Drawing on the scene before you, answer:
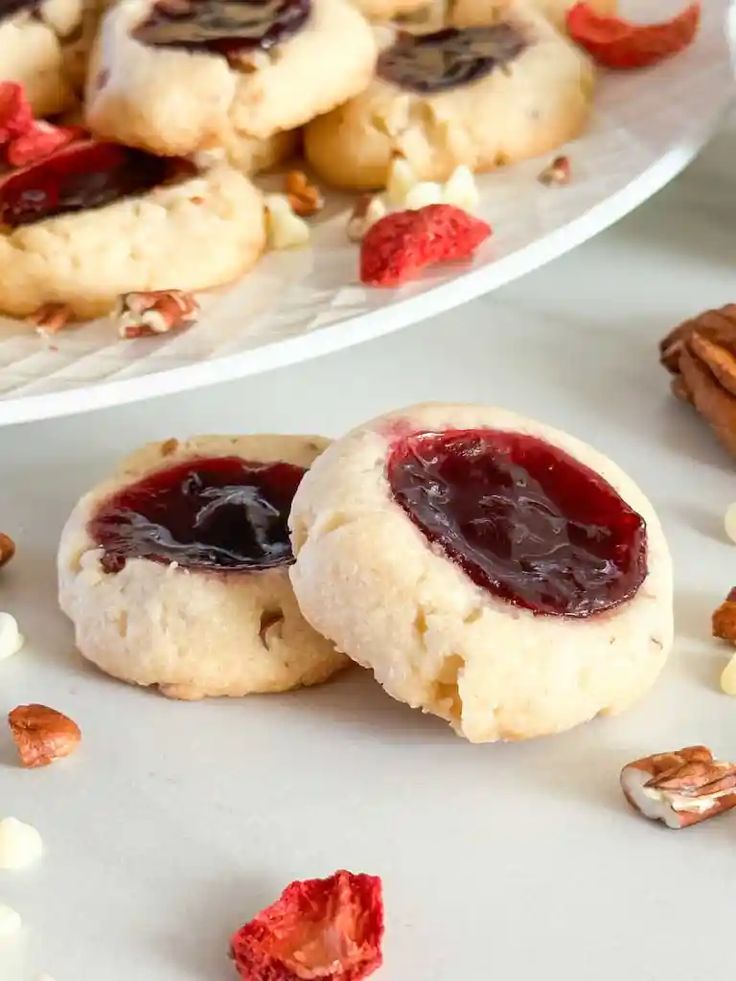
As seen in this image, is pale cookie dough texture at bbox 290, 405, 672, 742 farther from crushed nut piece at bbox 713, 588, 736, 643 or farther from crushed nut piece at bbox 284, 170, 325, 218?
crushed nut piece at bbox 284, 170, 325, 218

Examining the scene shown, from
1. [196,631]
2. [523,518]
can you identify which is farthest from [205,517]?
[523,518]

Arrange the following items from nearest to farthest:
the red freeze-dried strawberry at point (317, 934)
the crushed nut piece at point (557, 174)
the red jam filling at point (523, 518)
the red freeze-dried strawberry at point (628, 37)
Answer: the red freeze-dried strawberry at point (317, 934), the red jam filling at point (523, 518), the crushed nut piece at point (557, 174), the red freeze-dried strawberry at point (628, 37)

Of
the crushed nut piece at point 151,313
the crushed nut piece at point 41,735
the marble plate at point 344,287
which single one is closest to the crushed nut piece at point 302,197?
the marble plate at point 344,287

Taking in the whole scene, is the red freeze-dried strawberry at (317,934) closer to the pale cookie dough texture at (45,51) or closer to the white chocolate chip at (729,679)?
the white chocolate chip at (729,679)

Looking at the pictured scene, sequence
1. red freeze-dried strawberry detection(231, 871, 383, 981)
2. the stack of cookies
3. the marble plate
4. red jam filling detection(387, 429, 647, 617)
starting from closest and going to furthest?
red freeze-dried strawberry detection(231, 871, 383, 981) → red jam filling detection(387, 429, 647, 617) → the marble plate → the stack of cookies

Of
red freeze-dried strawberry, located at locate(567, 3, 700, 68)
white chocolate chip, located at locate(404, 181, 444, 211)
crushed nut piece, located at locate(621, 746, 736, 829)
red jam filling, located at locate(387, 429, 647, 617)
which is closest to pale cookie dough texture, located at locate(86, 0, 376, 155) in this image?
white chocolate chip, located at locate(404, 181, 444, 211)

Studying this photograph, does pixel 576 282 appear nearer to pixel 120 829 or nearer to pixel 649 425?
pixel 649 425

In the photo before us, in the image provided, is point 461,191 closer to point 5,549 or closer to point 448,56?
point 448,56
